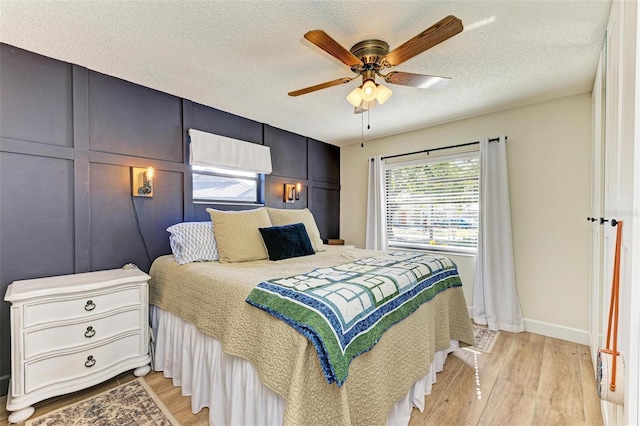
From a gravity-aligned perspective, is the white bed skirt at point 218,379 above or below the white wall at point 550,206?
below

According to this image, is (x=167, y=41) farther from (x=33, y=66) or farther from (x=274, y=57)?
(x=33, y=66)

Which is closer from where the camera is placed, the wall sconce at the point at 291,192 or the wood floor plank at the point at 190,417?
the wood floor plank at the point at 190,417

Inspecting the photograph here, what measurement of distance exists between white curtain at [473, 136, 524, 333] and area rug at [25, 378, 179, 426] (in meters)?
3.16

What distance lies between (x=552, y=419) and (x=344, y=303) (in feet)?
5.22

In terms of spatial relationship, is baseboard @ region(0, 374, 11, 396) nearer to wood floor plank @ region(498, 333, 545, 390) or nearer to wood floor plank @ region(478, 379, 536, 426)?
wood floor plank @ region(478, 379, 536, 426)

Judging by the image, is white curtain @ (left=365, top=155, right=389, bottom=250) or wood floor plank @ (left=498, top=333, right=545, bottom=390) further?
white curtain @ (left=365, top=155, right=389, bottom=250)

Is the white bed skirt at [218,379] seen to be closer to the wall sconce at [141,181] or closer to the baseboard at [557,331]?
the wall sconce at [141,181]

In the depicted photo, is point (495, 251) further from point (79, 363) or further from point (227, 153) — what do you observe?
point (79, 363)

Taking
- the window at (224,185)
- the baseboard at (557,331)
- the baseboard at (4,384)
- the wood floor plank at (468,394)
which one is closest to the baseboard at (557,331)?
the baseboard at (557,331)

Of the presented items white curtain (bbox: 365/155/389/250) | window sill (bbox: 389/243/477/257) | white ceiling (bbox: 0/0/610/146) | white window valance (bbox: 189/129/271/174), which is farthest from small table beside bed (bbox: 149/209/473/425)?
white curtain (bbox: 365/155/389/250)

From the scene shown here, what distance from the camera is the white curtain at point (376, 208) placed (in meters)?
4.22

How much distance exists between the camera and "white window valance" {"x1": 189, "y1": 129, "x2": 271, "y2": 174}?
9.59 feet

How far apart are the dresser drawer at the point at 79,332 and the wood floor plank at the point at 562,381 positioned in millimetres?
2943

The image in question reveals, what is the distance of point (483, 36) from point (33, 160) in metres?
3.29
